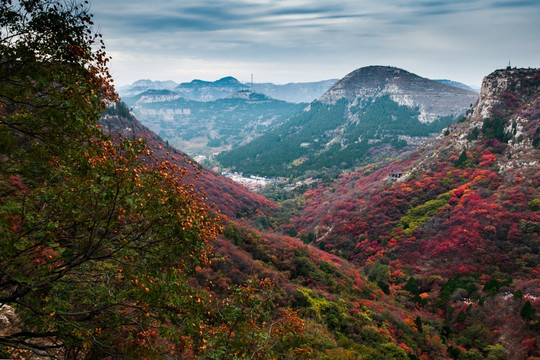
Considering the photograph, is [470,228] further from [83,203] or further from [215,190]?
[215,190]

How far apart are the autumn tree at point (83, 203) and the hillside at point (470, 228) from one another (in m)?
26.0

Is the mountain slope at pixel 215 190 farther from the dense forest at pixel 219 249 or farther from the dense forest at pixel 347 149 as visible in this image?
the dense forest at pixel 347 149

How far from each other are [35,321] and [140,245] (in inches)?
88.7

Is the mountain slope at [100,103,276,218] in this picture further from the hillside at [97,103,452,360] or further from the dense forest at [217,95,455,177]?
the dense forest at [217,95,455,177]

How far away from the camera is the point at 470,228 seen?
4103cm

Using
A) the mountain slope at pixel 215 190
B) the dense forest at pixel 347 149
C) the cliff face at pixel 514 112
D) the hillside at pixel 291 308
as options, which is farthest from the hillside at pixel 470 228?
the dense forest at pixel 347 149

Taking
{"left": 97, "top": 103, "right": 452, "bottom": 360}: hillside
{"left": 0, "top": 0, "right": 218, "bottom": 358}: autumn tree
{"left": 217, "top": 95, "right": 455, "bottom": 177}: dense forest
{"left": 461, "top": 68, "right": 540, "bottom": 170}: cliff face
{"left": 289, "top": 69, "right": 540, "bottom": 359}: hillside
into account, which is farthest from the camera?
{"left": 217, "top": 95, "right": 455, "bottom": 177}: dense forest

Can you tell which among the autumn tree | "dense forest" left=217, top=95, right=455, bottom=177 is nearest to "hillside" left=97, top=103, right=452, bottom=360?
the autumn tree

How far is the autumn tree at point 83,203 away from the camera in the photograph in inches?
225

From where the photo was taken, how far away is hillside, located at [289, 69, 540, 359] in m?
26.5

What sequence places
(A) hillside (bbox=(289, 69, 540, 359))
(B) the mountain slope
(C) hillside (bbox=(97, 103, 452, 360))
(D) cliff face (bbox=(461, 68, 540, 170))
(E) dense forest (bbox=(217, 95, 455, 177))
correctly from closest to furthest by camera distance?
(C) hillside (bbox=(97, 103, 452, 360)) < (A) hillside (bbox=(289, 69, 540, 359)) < (D) cliff face (bbox=(461, 68, 540, 170)) < (B) the mountain slope < (E) dense forest (bbox=(217, 95, 455, 177))

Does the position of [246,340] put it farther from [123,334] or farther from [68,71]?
[68,71]

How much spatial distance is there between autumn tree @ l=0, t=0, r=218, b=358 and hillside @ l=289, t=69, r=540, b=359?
2598cm

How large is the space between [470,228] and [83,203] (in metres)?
48.6
